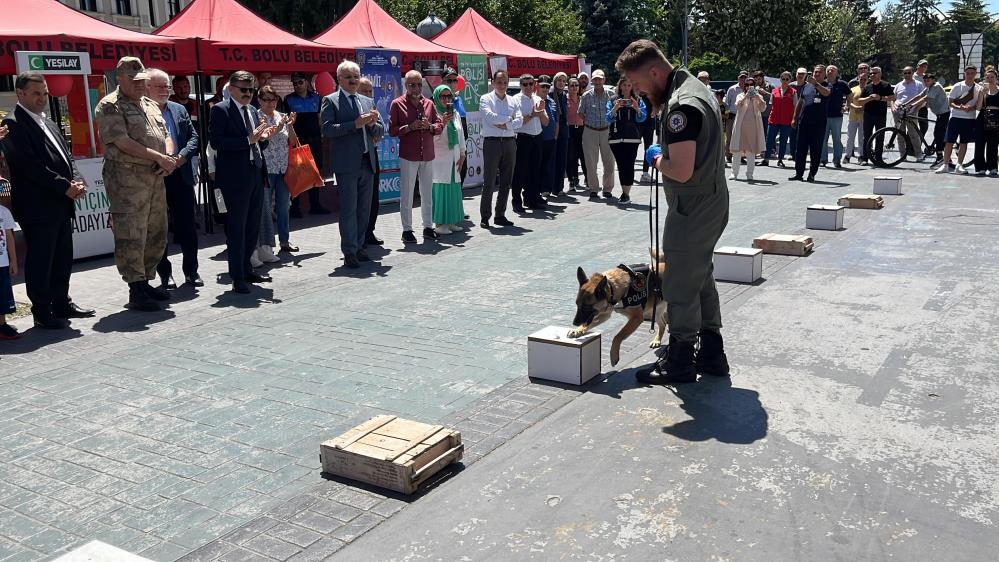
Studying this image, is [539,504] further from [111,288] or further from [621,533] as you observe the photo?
[111,288]

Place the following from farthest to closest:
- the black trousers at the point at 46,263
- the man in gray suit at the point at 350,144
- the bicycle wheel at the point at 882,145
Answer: the bicycle wheel at the point at 882,145
the man in gray suit at the point at 350,144
the black trousers at the point at 46,263

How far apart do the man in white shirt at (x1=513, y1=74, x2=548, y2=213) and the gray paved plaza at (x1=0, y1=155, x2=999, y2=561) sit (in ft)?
15.2

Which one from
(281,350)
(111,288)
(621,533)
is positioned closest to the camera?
(621,533)

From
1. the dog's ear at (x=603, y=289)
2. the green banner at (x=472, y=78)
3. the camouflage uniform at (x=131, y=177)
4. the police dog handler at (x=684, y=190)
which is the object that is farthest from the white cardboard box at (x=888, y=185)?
the camouflage uniform at (x=131, y=177)

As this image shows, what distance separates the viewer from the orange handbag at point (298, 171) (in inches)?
405

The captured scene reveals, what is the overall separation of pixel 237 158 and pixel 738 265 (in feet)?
16.1

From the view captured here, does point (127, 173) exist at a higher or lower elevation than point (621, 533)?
higher

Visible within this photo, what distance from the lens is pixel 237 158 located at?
817cm

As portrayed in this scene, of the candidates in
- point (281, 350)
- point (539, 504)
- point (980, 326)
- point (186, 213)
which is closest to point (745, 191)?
point (980, 326)

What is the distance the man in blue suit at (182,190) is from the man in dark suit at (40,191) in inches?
49.6

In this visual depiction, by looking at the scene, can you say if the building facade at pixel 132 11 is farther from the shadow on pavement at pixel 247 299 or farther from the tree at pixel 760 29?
the shadow on pavement at pixel 247 299

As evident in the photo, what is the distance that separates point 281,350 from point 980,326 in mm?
5395

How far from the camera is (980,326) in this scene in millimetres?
6730

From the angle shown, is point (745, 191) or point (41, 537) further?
point (745, 191)
